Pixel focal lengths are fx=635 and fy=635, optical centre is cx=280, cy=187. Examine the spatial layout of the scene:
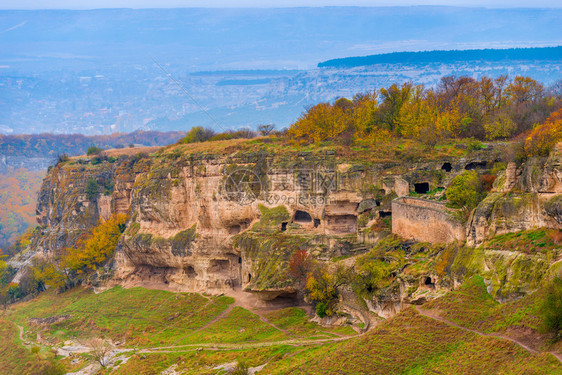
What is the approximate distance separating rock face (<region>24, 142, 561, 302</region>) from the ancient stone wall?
7 centimetres

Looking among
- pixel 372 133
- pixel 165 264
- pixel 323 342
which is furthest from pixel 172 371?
pixel 372 133

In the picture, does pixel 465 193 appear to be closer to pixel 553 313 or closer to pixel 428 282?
pixel 428 282

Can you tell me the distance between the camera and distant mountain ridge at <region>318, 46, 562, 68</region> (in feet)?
347

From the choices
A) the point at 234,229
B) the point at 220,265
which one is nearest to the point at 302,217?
the point at 234,229

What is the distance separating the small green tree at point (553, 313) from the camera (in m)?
26.0

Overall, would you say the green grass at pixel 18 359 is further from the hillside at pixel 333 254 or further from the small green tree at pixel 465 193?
the small green tree at pixel 465 193

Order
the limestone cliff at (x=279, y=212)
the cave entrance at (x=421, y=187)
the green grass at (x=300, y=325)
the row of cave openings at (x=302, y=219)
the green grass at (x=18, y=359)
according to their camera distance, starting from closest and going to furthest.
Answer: the limestone cliff at (x=279, y=212)
the green grass at (x=300, y=325)
the green grass at (x=18, y=359)
the cave entrance at (x=421, y=187)
the row of cave openings at (x=302, y=219)

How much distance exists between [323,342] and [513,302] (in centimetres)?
1317

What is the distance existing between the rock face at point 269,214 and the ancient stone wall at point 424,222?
Answer: 0.07 meters

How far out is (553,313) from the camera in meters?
26.0

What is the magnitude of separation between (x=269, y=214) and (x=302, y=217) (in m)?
2.80

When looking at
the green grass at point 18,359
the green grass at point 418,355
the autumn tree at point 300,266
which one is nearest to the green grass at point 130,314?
the green grass at point 18,359

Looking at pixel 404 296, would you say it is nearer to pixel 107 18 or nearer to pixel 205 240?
pixel 205 240

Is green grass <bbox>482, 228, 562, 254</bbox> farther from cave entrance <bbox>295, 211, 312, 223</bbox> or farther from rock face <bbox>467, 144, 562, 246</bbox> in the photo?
cave entrance <bbox>295, 211, 312, 223</bbox>
